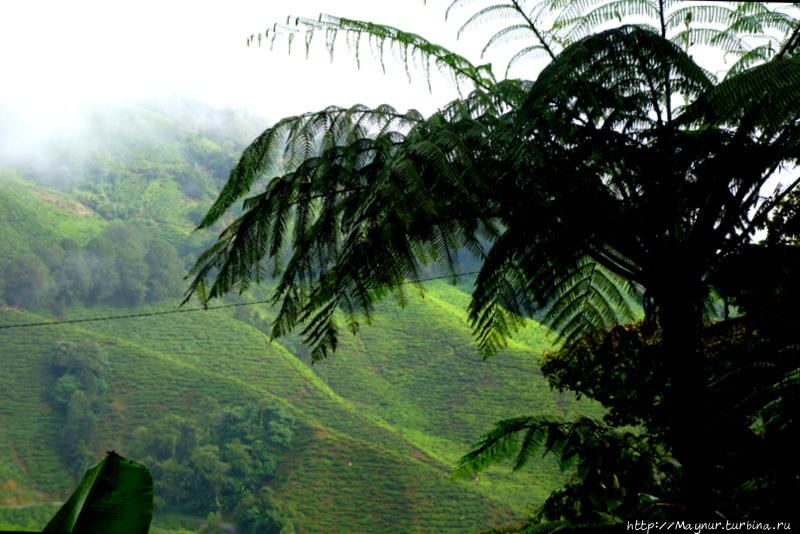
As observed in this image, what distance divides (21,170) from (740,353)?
72.6m

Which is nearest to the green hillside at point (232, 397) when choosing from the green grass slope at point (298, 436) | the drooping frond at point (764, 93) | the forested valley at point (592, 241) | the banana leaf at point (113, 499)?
the green grass slope at point (298, 436)

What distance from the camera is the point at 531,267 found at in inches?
87.6

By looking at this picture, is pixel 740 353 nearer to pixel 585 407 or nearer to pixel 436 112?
pixel 436 112

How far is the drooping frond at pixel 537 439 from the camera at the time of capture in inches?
86.6

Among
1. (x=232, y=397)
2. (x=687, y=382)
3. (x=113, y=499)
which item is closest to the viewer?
(x=113, y=499)

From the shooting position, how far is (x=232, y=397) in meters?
39.5

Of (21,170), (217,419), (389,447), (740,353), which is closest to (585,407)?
(389,447)

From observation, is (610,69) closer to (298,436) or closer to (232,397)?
(298,436)

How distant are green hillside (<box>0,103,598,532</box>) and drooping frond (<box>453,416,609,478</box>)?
29.4 m

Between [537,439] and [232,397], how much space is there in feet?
131

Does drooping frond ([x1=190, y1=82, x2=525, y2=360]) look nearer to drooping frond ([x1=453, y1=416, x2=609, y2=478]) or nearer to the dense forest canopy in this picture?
the dense forest canopy

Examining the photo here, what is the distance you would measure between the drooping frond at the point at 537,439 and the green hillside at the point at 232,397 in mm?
29366

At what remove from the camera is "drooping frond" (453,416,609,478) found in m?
2.20

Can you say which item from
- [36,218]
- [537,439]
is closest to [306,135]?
[537,439]
